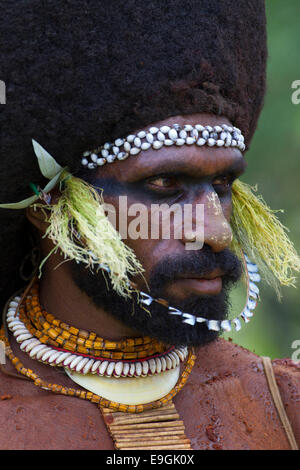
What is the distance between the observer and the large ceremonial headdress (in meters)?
2.33

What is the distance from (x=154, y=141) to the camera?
2428 millimetres

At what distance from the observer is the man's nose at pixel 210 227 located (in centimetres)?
246

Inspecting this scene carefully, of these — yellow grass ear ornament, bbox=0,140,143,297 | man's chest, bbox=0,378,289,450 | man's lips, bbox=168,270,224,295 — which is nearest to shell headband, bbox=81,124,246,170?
yellow grass ear ornament, bbox=0,140,143,297

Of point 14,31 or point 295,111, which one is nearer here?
point 14,31

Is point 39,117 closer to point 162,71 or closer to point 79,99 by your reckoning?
point 79,99

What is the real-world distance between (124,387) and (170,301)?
407mm

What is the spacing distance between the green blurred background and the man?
365cm

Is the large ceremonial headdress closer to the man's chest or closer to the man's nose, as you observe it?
the man's nose

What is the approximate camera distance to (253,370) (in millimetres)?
3053

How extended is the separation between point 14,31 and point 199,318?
1.26 m

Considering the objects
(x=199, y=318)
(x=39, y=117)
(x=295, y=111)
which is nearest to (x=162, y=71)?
(x=39, y=117)
